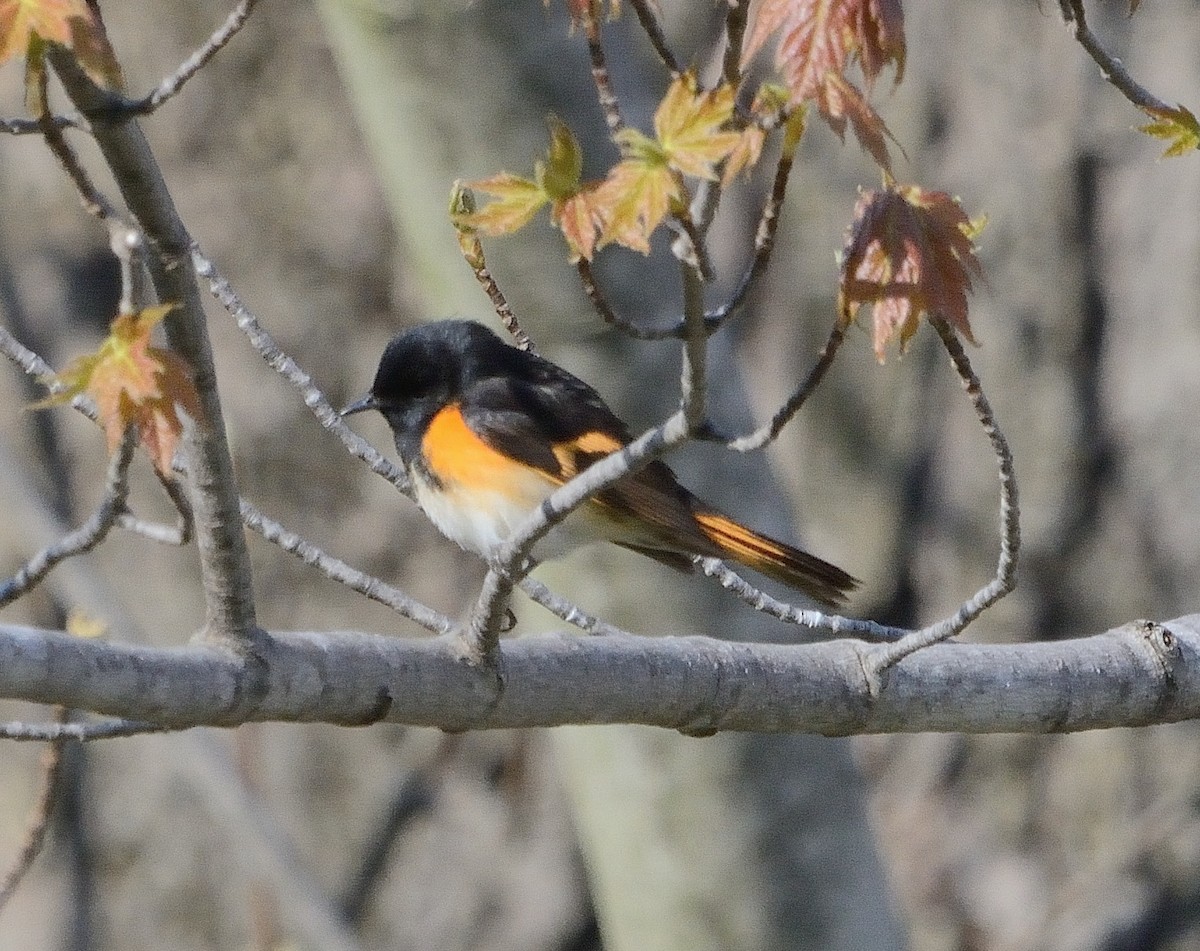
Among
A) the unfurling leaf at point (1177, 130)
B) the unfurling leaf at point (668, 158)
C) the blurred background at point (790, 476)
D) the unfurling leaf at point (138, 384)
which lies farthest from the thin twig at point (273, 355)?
the blurred background at point (790, 476)

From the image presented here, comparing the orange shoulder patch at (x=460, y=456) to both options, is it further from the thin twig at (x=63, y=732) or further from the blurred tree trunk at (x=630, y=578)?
the thin twig at (x=63, y=732)

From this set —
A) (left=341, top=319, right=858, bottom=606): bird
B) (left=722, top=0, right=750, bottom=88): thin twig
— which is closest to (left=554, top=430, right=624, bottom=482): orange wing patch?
(left=341, top=319, right=858, bottom=606): bird

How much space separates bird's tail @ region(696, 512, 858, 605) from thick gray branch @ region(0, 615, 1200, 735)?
15.0 inches

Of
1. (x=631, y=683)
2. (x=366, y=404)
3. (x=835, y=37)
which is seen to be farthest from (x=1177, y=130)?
(x=366, y=404)

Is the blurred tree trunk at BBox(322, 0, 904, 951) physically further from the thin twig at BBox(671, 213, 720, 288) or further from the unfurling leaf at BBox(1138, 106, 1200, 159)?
the thin twig at BBox(671, 213, 720, 288)

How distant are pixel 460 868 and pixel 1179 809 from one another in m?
2.44

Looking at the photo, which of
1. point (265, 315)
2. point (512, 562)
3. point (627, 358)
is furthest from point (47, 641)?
point (265, 315)

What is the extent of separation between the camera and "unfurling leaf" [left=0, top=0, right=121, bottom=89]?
4.49 ft

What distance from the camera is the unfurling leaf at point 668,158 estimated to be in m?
1.48

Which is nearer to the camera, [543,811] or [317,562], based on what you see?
[317,562]

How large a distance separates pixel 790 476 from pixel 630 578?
1.71m

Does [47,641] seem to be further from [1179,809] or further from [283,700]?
[1179,809]

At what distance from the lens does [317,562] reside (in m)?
2.49

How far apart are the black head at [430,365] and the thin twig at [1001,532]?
136cm
